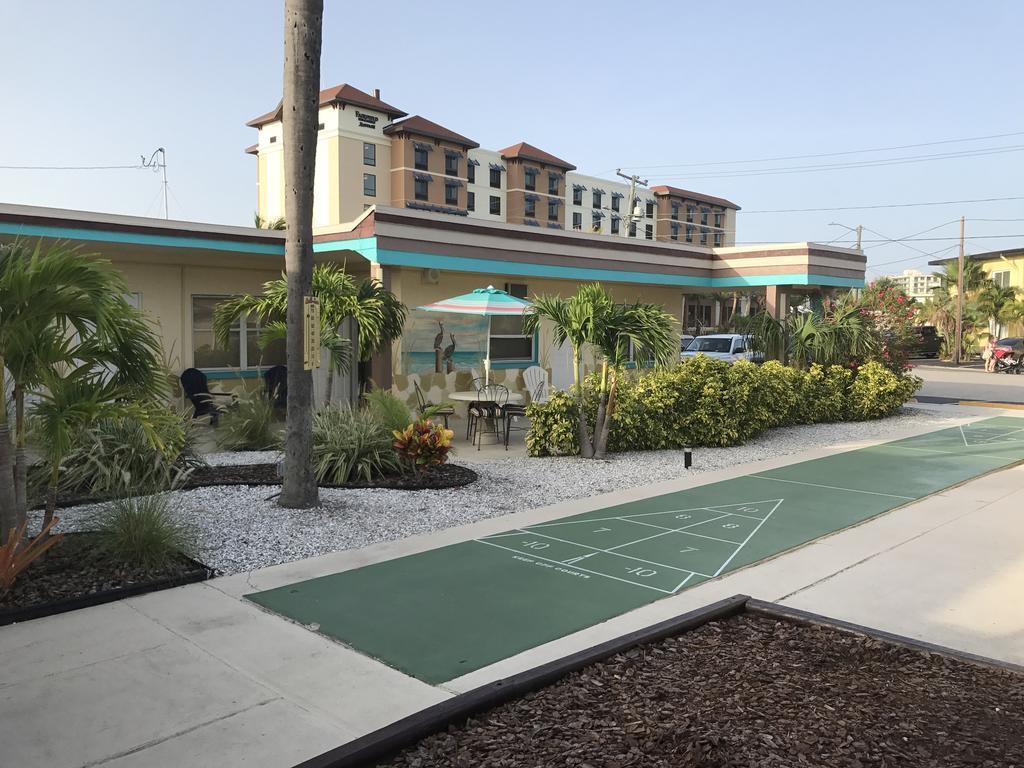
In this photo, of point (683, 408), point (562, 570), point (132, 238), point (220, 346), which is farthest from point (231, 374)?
point (562, 570)

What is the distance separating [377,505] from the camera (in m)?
8.54

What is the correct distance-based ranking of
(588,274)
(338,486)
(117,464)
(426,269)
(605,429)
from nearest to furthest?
(117,464)
(338,486)
(605,429)
(426,269)
(588,274)

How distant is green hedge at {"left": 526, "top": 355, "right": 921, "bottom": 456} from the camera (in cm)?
1188

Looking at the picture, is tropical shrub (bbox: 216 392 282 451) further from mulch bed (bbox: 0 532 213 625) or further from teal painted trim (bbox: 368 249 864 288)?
mulch bed (bbox: 0 532 213 625)

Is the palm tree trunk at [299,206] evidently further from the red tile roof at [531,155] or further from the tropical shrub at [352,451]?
the red tile roof at [531,155]

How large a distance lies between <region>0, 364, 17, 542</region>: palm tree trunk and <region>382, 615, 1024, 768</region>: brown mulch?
3.89 metres

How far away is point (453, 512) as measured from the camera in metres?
8.45

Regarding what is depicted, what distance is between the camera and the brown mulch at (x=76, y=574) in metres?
5.52

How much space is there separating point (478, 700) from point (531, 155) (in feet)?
258

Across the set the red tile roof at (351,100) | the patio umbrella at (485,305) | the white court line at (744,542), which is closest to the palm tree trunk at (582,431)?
the patio umbrella at (485,305)

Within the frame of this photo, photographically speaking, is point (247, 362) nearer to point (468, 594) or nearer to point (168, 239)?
point (168, 239)

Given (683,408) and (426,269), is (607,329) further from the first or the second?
(426,269)

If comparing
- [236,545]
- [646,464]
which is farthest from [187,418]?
[646,464]

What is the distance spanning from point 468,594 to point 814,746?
9.55 feet
